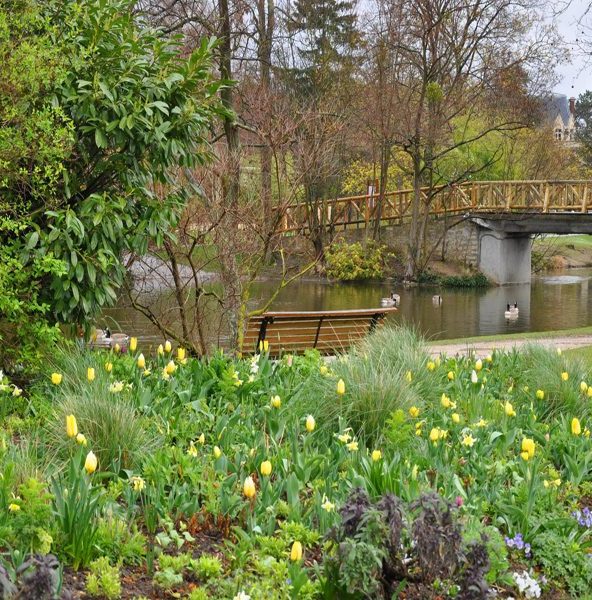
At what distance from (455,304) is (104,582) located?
2503 centimetres

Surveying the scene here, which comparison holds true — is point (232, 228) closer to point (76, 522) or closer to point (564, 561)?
point (564, 561)

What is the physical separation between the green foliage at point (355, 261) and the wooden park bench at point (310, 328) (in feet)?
70.8

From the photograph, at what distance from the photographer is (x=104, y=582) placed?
3521 mm

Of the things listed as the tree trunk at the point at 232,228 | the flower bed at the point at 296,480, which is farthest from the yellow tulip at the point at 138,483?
the tree trunk at the point at 232,228

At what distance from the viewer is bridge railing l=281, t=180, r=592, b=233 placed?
109 ft

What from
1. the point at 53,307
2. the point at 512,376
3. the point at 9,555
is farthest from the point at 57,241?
the point at 512,376

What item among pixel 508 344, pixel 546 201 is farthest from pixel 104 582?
pixel 546 201

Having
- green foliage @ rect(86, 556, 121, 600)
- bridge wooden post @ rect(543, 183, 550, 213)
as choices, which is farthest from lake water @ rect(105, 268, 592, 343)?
green foliage @ rect(86, 556, 121, 600)

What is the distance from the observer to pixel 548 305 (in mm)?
27609

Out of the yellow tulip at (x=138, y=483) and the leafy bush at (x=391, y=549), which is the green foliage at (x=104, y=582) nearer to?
the yellow tulip at (x=138, y=483)

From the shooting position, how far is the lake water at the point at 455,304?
849 inches

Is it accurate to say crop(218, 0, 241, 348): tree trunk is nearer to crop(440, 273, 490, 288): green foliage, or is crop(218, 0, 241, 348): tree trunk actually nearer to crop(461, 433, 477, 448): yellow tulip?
crop(461, 433, 477, 448): yellow tulip

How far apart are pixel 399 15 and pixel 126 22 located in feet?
84.8

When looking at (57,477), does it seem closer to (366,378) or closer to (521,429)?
(366,378)
